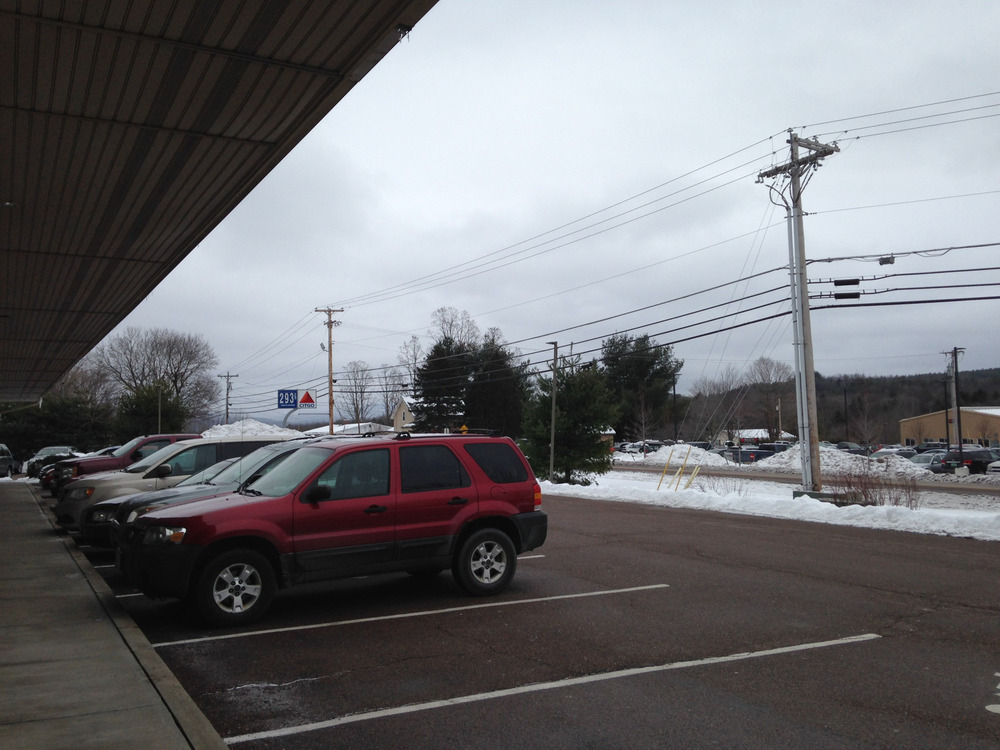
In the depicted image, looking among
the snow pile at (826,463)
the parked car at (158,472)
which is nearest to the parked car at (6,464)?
the parked car at (158,472)

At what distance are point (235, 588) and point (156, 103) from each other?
5203 millimetres

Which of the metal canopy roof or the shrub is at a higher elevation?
the metal canopy roof

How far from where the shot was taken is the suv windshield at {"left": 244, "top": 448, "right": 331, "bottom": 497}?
328 inches

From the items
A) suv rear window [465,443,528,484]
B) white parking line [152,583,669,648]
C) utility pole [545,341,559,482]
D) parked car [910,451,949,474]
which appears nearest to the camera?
white parking line [152,583,669,648]

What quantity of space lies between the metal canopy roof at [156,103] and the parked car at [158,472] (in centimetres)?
365

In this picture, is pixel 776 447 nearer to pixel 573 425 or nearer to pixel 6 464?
pixel 573 425

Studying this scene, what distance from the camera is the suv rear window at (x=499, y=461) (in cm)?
945

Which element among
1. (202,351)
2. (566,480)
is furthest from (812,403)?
(202,351)

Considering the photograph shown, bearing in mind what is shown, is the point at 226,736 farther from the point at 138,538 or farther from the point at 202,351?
the point at 202,351

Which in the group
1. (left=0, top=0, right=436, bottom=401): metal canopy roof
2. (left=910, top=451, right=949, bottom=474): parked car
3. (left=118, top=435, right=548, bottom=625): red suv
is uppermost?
(left=0, top=0, right=436, bottom=401): metal canopy roof

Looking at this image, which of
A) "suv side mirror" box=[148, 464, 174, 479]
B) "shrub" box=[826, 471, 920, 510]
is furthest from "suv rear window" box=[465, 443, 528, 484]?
"shrub" box=[826, 471, 920, 510]

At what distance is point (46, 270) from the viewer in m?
16.3

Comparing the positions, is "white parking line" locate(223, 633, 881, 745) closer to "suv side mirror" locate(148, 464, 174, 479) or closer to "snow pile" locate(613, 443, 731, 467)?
"suv side mirror" locate(148, 464, 174, 479)

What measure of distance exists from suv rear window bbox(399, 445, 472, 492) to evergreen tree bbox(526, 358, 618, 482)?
2634 cm
